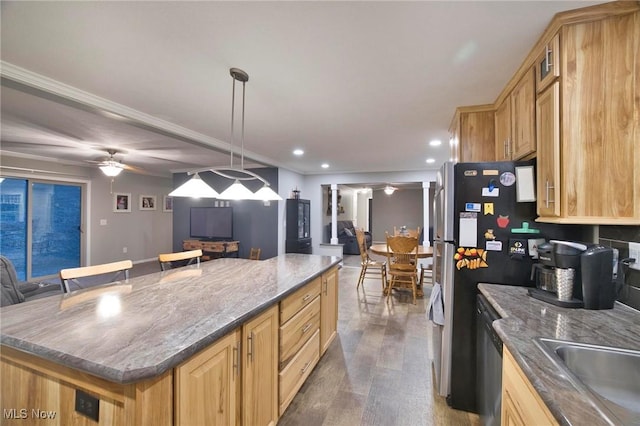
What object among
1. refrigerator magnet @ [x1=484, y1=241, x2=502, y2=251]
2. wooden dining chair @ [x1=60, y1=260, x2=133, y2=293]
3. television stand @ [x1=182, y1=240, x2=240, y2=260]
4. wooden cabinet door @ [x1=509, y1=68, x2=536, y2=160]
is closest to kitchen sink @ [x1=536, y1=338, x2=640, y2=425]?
refrigerator magnet @ [x1=484, y1=241, x2=502, y2=251]

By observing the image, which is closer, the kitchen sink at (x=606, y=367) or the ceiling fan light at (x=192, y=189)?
the kitchen sink at (x=606, y=367)

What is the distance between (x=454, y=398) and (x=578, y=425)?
4.91ft

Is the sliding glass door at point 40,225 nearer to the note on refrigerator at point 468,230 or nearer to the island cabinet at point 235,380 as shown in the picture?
the island cabinet at point 235,380

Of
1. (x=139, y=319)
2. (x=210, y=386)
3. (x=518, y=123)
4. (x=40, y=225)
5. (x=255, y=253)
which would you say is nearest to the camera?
(x=210, y=386)

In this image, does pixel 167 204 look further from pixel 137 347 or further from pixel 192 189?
pixel 137 347

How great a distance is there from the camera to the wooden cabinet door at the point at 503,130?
6.99 feet

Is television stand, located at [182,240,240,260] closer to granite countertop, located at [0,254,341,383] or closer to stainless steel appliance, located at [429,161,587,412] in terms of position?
granite countertop, located at [0,254,341,383]

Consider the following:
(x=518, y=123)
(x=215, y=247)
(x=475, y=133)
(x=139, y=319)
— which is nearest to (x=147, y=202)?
(x=215, y=247)

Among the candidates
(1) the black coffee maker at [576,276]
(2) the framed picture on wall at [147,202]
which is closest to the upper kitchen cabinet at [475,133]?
(1) the black coffee maker at [576,276]

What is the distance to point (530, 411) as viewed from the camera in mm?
906

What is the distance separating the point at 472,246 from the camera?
1.85 metres

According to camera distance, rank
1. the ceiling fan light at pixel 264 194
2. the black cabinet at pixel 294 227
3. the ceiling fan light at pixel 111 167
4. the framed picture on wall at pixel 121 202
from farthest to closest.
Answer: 1. the framed picture on wall at pixel 121 202
2. the black cabinet at pixel 294 227
3. the ceiling fan light at pixel 111 167
4. the ceiling fan light at pixel 264 194

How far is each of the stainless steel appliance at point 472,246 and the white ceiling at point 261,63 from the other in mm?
774

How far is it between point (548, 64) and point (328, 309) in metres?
2.40
